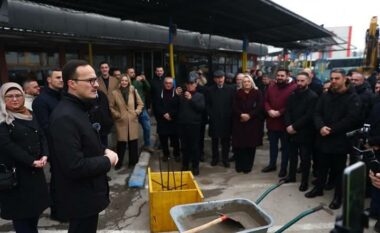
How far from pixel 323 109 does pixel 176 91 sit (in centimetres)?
258

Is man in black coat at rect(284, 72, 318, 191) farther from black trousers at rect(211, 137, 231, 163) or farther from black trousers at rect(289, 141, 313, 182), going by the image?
black trousers at rect(211, 137, 231, 163)

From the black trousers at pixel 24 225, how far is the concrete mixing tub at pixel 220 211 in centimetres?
141

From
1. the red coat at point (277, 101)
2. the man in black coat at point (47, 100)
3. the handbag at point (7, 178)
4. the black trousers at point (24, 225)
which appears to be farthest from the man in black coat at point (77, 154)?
the red coat at point (277, 101)

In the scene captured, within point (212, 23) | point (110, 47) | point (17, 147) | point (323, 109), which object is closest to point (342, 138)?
point (323, 109)

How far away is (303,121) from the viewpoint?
4.65 meters

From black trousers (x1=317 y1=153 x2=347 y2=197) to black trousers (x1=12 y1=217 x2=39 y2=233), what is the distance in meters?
3.60

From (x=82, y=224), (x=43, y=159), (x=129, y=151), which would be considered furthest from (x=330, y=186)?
(x=43, y=159)

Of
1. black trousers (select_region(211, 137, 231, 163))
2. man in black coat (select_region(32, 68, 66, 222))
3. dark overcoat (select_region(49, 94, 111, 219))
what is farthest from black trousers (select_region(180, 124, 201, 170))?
dark overcoat (select_region(49, 94, 111, 219))

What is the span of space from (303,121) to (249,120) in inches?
43.5

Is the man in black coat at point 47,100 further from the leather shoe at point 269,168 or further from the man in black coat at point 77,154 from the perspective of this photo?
the leather shoe at point 269,168

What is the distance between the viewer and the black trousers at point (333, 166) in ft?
13.7

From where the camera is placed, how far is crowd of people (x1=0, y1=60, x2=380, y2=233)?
219 centimetres

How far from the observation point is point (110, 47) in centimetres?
941

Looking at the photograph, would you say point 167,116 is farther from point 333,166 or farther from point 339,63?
point 339,63
